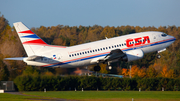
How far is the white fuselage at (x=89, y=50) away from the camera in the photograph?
45.2 meters

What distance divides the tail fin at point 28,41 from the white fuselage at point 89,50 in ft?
3.98

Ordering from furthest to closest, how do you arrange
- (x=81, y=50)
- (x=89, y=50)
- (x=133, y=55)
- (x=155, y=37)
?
(x=155, y=37)
(x=133, y=55)
(x=89, y=50)
(x=81, y=50)

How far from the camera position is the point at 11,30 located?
109875 mm

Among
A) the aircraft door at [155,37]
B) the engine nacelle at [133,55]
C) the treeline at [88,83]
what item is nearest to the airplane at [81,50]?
the engine nacelle at [133,55]

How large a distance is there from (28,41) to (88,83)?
32102 millimetres

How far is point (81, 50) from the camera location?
150 ft

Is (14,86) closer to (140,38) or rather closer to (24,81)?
(24,81)

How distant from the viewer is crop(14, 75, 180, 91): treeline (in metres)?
66.4

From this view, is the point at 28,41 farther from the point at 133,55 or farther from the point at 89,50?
the point at 133,55

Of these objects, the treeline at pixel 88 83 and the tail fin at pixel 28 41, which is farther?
the treeline at pixel 88 83

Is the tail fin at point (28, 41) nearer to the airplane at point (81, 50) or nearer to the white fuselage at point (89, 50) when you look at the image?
the airplane at point (81, 50)

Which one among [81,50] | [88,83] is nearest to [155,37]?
[81,50]

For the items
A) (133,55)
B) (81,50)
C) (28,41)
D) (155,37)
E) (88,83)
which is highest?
(155,37)

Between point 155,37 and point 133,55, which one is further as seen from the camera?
point 155,37
